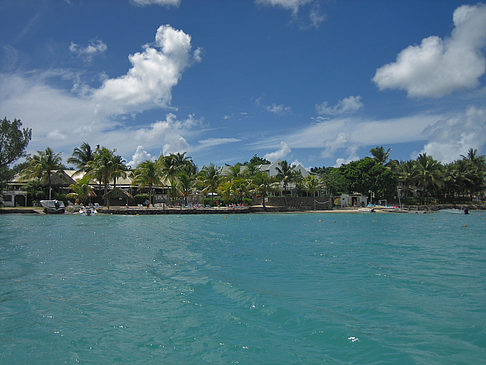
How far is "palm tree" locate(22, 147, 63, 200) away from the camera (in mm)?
45406

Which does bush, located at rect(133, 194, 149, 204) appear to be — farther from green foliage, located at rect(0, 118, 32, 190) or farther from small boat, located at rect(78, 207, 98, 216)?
green foliage, located at rect(0, 118, 32, 190)

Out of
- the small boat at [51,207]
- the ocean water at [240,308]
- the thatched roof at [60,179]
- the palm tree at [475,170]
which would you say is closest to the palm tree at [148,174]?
the small boat at [51,207]

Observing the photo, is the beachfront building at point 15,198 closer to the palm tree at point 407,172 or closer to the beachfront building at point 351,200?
the beachfront building at point 351,200

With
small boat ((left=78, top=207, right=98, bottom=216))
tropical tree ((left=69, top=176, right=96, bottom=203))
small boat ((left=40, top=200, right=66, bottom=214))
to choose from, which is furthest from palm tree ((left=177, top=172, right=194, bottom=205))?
small boat ((left=40, top=200, right=66, bottom=214))

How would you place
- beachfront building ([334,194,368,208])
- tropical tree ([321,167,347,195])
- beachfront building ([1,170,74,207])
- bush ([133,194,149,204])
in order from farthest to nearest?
beachfront building ([334,194,368,208]) < tropical tree ([321,167,347,195]) < bush ([133,194,149,204]) < beachfront building ([1,170,74,207])

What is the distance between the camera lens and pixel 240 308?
778 cm

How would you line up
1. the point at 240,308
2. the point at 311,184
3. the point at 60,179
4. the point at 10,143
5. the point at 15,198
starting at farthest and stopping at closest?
the point at 311,184 < the point at 60,179 < the point at 15,198 < the point at 10,143 < the point at 240,308

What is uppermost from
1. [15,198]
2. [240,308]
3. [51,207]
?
[15,198]

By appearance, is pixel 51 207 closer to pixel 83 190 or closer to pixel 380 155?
pixel 83 190

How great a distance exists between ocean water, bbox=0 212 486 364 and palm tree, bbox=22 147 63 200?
117 ft

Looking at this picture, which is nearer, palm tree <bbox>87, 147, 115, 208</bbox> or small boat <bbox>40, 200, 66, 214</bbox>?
small boat <bbox>40, 200, 66, 214</bbox>

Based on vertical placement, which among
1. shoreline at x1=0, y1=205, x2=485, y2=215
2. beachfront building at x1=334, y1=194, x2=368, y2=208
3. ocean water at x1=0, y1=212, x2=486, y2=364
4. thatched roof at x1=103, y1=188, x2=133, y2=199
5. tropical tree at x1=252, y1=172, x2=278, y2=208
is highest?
tropical tree at x1=252, y1=172, x2=278, y2=208

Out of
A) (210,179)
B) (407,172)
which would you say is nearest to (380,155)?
(407,172)

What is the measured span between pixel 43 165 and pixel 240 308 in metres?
47.1
